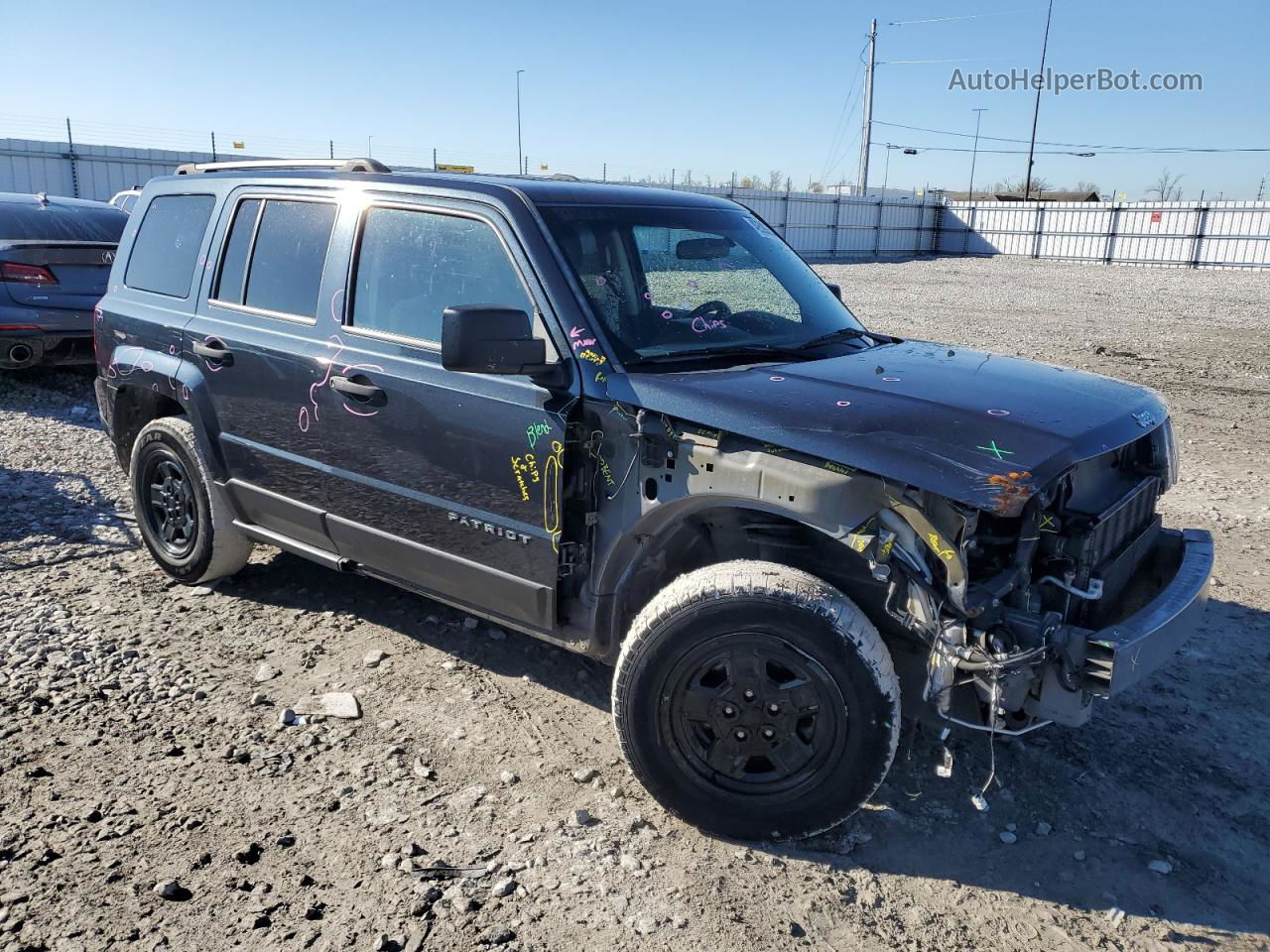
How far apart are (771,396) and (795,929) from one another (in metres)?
1.55

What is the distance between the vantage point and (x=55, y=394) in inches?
371

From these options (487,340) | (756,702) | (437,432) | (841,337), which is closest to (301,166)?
(437,432)

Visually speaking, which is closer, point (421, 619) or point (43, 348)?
point (421, 619)

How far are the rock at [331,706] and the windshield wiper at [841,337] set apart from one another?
2.27 meters

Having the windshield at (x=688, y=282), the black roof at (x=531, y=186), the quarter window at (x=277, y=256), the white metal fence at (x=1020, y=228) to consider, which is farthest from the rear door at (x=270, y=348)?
the white metal fence at (x=1020, y=228)

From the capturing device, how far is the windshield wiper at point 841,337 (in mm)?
3922

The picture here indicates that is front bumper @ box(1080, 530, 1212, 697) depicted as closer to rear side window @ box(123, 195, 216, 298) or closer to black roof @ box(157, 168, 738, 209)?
black roof @ box(157, 168, 738, 209)

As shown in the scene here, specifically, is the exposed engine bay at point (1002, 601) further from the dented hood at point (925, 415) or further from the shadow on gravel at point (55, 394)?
the shadow on gravel at point (55, 394)

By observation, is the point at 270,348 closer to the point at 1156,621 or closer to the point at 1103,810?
the point at 1156,621

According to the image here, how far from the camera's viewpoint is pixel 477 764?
11.8ft

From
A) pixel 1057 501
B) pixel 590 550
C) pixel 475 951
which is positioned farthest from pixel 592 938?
pixel 1057 501

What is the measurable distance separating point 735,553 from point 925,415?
0.81 metres

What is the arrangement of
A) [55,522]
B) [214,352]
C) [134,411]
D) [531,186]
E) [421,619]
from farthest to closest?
[55,522], [134,411], [421,619], [214,352], [531,186]

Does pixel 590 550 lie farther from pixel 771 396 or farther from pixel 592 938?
pixel 592 938
